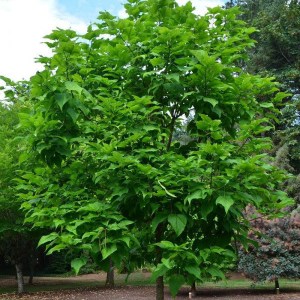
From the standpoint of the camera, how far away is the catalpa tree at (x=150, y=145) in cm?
311

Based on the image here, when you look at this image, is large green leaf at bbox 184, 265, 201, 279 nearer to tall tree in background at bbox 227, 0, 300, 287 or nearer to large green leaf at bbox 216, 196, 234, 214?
large green leaf at bbox 216, 196, 234, 214

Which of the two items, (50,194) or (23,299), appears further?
(23,299)

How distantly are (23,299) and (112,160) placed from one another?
54.9ft

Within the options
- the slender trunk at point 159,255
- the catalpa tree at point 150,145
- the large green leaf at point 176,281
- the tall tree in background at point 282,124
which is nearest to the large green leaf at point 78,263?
the catalpa tree at point 150,145

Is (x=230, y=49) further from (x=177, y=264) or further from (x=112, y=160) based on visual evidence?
(x=177, y=264)

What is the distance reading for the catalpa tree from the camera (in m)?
3.11

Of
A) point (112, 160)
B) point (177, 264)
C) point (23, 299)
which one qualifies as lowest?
point (23, 299)

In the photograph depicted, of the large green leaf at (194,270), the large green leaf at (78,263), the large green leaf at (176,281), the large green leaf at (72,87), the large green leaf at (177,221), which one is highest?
the large green leaf at (72,87)

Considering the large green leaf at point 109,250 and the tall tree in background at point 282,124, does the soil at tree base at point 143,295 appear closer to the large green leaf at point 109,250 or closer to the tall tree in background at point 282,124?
the tall tree in background at point 282,124

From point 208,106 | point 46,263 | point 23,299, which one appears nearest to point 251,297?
point 23,299

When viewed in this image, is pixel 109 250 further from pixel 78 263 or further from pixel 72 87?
pixel 72 87

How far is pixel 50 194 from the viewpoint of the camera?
3.70 m

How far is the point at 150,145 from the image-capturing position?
3.68 metres

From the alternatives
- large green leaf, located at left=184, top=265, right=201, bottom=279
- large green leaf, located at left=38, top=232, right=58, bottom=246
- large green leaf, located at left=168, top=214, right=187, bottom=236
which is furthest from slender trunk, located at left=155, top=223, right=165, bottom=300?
large green leaf, located at left=38, top=232, right=58, bottom=246
